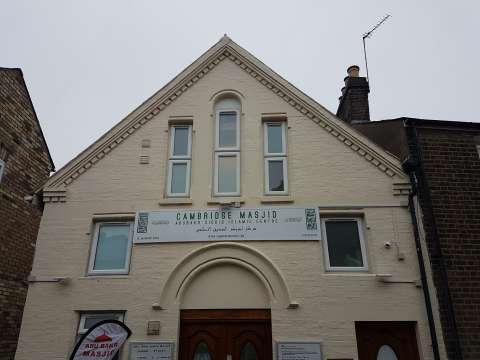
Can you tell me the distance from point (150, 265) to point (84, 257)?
1581 millimetres

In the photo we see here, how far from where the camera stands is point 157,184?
9469 millimetres

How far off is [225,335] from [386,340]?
11.0 feet

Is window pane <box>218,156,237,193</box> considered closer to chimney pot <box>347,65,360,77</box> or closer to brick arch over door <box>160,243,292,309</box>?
brick arch over door <box>160,243,292,309</box>

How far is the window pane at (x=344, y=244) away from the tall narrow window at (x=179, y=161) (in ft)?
11.7

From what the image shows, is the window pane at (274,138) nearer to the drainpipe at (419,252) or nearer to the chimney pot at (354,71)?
the drainpipe at (419,252)

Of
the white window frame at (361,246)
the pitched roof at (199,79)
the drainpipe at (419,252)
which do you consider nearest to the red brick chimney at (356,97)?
the pitched roof at (199,79)

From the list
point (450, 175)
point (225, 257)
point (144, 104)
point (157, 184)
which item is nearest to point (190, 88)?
point (144, 104)

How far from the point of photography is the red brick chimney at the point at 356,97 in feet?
39.6

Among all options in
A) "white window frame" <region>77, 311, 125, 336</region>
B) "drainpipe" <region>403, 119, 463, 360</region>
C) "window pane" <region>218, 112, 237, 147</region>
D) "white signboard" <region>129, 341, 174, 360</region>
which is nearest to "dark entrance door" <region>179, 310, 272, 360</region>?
"white signboard" <region>129, 341, 174, 360</region>

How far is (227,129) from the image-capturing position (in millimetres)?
10336

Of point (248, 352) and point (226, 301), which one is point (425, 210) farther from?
point (248, 352)

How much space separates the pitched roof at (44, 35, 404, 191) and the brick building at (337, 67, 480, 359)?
761mm

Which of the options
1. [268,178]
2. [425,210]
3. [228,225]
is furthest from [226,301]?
[425,210]

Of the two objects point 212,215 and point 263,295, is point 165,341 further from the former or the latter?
point 212,215
